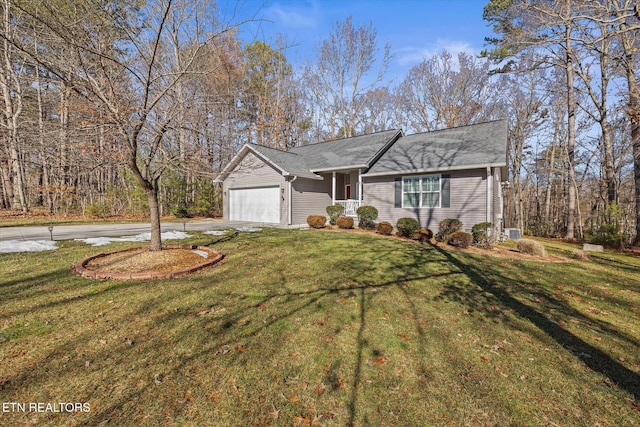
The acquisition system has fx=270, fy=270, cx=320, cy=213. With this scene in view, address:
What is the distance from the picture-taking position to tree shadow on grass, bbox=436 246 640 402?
2777mm

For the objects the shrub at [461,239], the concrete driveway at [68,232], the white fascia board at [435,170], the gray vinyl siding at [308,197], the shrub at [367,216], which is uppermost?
the white fascia board at [435,170]

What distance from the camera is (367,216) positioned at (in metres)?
12.5

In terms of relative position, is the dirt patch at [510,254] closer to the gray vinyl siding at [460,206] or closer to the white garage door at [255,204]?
the gray vinyl siding at [460,206]

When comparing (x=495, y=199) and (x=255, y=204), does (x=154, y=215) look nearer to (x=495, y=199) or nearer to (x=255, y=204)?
(x=255, y=204)

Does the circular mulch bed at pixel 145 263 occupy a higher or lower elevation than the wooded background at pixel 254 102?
lower

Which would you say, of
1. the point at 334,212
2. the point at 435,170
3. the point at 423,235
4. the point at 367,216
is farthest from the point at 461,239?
the point at 334,212

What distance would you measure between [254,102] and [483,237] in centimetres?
2188

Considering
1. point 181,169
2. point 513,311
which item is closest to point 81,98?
point 181,169

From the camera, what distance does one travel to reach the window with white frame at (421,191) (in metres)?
11.7

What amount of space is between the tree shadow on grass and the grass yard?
22 mm

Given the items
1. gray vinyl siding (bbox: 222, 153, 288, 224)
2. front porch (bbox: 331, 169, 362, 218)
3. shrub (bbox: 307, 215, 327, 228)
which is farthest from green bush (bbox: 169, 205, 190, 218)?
front porch (bbox: 331, 169, 362, 218)

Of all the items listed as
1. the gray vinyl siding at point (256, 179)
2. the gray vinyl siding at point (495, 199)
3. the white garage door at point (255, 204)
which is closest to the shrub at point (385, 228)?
the gray vinyl siding at point (495, 199)

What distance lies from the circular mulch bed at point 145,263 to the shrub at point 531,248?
365 inches

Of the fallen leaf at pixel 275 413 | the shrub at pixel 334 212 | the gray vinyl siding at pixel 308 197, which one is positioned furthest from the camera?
the gray vinyl siding at pixel 308 197
